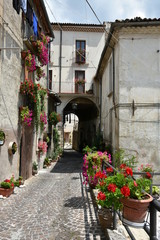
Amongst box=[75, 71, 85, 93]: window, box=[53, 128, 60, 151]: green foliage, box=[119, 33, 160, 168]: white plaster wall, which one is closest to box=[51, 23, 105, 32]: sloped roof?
box=[75, 71, 85, 93]: window

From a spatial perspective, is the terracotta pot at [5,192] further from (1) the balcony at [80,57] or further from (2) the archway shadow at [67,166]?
(1) the balcony at [80,57]

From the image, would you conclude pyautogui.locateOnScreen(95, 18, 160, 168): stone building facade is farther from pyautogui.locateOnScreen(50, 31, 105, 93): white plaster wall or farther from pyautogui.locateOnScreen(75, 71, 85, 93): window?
pyautogui.locateOnScreen(50, 31, 105, 93): white plaster wall

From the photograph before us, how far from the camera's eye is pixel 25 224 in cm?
446

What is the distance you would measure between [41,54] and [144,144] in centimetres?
650

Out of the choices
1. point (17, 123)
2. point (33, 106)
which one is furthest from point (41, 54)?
point (17, 123)

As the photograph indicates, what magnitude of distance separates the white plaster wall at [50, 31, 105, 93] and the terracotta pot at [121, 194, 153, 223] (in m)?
15.1

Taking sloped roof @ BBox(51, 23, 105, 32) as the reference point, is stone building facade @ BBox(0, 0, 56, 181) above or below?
below

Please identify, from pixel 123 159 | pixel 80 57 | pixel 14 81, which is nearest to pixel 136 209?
pixel 123 159

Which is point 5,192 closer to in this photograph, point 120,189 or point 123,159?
point 120,189

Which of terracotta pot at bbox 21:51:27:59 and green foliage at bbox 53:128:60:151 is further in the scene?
green foliage at bbox 53:128:60:151

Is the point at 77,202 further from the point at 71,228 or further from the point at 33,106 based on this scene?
the point at 33,106

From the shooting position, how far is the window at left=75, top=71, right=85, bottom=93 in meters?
17.3

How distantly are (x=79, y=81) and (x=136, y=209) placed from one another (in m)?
15.3

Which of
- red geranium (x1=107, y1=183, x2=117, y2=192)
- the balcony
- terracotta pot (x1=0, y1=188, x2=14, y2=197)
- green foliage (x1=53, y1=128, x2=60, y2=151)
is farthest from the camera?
the balcony
